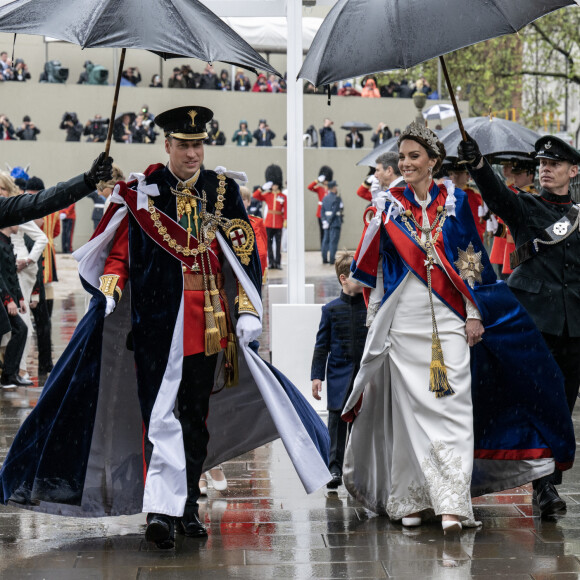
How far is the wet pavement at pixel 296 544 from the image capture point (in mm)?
4863

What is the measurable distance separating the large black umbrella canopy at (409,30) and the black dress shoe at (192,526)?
215 centimetres

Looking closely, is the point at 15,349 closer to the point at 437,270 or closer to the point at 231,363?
the point at 231,363

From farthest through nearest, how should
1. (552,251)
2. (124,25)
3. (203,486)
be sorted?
(203,486), (552,251), (124,25)

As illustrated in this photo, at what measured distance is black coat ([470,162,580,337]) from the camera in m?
6.10

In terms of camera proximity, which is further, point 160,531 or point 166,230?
point 166,230

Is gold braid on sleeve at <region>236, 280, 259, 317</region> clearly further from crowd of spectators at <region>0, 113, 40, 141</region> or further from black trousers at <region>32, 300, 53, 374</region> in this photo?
crowd of spectators at <region>0, 113, 40, 141</region>

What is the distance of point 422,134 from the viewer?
19.1ft

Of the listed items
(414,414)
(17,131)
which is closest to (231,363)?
(414,414)

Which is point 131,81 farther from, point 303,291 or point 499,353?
point 499,353

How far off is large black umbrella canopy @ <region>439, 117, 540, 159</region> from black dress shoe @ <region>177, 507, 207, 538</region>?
4.59 meters

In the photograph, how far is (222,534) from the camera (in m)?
5.53

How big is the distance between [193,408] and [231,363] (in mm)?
328

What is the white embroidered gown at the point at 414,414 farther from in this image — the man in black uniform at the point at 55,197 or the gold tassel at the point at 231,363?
the man in black uniform at the point at 55,197

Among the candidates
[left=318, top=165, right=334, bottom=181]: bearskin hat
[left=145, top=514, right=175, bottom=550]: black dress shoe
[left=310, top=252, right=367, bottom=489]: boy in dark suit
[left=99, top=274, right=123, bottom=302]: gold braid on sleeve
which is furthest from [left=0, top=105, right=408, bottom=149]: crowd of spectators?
[left=145, top=514, right=175, bottom=550]: black dress shoe
